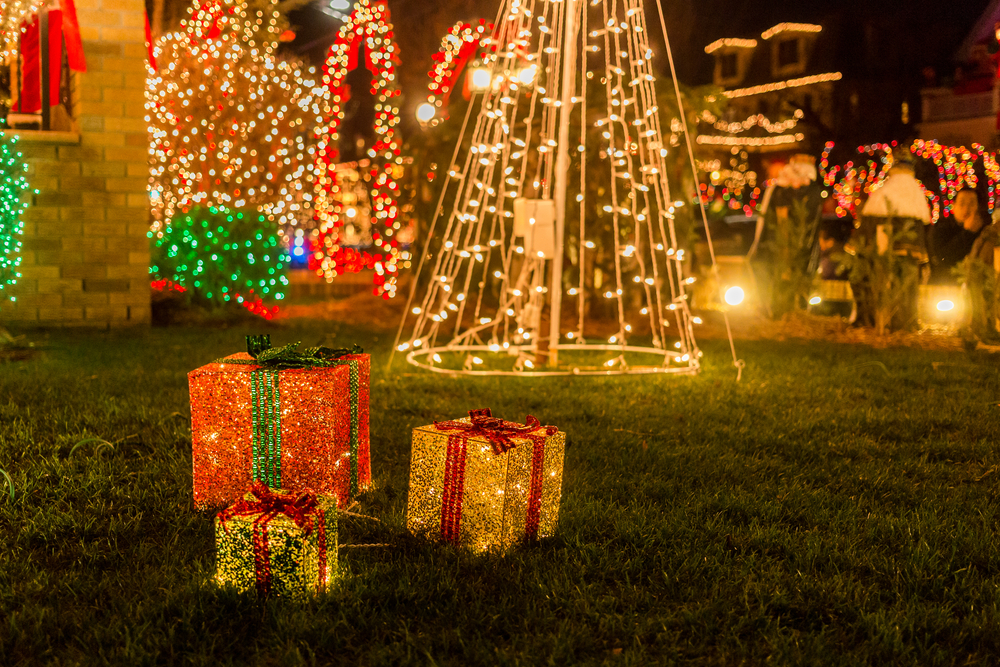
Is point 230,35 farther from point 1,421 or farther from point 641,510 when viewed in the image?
point 641,510

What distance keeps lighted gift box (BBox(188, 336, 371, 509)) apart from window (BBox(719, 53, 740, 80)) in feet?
93.4

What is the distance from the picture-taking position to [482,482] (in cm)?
245

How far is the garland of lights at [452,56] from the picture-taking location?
33.6ft

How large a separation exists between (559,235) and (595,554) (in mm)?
3326

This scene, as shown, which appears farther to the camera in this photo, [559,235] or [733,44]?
[733,44]

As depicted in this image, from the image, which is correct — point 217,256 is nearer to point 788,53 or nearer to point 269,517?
point 269,517

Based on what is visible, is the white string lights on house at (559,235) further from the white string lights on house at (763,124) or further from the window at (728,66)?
the window at (728,66)

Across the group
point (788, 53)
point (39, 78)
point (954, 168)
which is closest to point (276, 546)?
point (39, 78)

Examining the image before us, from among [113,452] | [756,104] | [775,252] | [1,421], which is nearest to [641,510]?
[113,452]

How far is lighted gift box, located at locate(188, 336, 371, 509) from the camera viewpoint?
269cm

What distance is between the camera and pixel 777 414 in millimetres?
4461

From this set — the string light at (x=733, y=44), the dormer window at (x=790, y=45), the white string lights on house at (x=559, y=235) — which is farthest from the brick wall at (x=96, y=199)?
the string light at (x=733, y=44)

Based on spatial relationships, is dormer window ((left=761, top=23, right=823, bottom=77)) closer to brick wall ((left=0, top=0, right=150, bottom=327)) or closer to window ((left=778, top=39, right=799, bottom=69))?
window ((left=778, top=39, right=799, bottom=69))

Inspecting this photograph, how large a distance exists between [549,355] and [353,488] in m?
3.02
